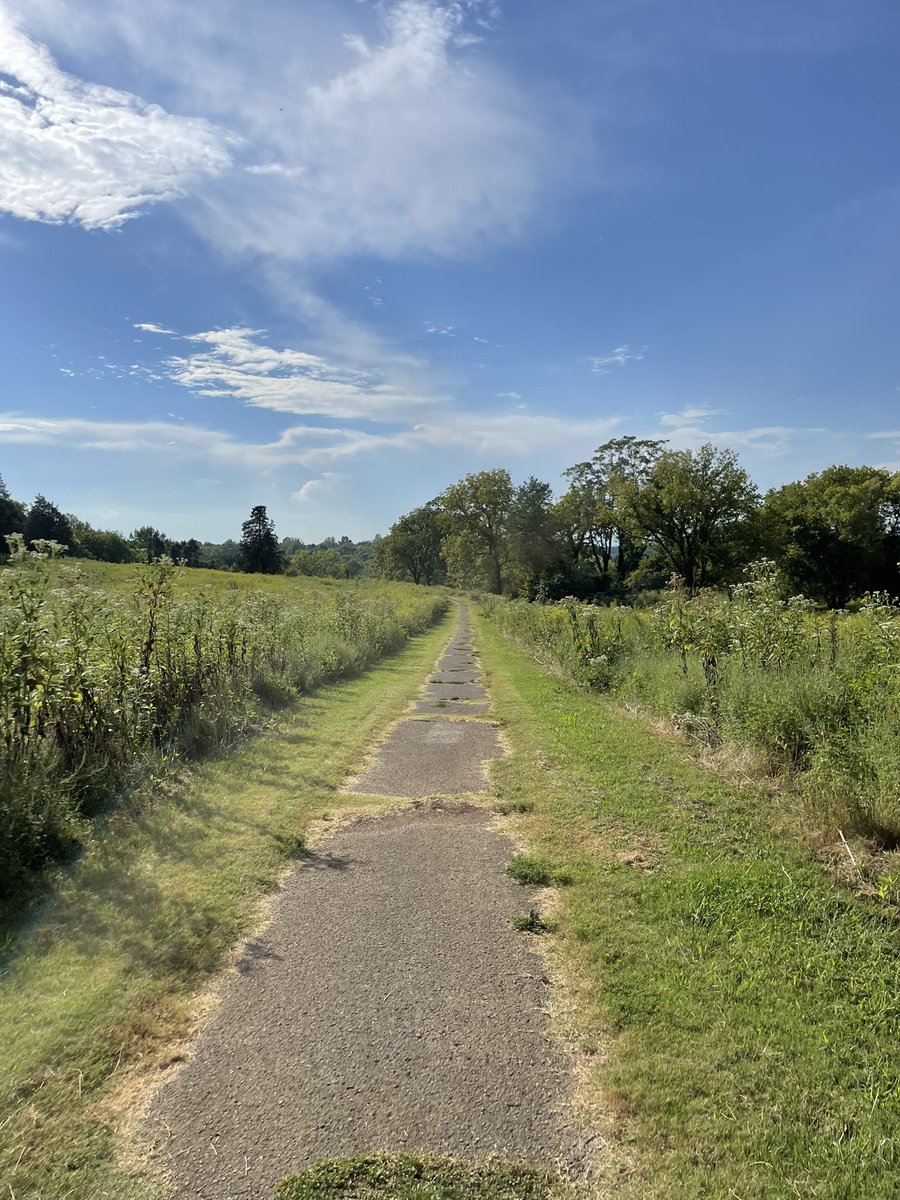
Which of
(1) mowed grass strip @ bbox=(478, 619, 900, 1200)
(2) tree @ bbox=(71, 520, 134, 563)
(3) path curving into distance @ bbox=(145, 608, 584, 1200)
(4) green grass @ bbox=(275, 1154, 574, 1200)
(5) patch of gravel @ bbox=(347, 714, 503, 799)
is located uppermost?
(2) tree @ bbox=(71, 520, 134, 563)

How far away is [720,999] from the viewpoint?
293 cm

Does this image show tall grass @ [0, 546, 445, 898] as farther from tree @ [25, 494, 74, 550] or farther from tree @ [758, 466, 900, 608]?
tree @ [25, 494, 74, 550]

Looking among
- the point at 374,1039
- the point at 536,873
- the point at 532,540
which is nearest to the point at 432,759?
the point at 536,873

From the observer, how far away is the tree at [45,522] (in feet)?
161

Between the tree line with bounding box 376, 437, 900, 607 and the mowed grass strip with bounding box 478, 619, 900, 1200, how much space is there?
27.6 m

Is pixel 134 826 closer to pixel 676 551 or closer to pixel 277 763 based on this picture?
pixel 277 763

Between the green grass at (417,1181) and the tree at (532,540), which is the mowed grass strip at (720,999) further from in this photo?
the tree at (532,540)

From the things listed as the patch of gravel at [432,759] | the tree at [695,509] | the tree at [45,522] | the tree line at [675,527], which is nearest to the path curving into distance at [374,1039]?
the patch of gravel at [432,759]

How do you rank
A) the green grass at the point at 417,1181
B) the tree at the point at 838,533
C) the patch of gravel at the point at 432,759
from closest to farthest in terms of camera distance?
the green grass at the point at 417,1181 → the patch of gravel at the point at 432,759 → the tree at the point at 838,533

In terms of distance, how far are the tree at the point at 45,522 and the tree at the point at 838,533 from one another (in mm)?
51440

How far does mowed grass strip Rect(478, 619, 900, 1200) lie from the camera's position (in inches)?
83.7

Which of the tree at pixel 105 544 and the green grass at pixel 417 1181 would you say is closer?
the green grass at pixel 417 1181

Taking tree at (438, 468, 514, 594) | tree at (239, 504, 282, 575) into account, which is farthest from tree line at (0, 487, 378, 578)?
tree at (438, 468, 514, 594)

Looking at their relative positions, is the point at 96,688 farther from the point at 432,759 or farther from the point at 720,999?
the point at 720,999
